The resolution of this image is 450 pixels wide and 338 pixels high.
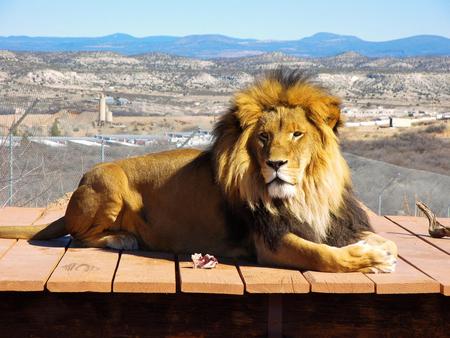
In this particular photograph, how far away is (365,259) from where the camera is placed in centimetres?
439

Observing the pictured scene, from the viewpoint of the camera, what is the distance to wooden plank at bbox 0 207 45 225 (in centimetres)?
585

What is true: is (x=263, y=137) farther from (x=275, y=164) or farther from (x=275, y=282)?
(x=275, y=282)

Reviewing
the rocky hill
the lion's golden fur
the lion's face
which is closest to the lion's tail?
the lion's golden fur

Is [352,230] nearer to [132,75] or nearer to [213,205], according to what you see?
[213,205]

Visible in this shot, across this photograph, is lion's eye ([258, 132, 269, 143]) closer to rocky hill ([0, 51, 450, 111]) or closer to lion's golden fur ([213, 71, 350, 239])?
lion's golden fur ([213, 71, 350, 239])

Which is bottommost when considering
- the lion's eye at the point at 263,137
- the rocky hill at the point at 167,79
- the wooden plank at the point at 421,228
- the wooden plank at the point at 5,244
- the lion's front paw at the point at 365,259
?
the rocky hill at the point at 167,79

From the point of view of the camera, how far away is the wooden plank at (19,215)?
5848 mm

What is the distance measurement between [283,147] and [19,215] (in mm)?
2415

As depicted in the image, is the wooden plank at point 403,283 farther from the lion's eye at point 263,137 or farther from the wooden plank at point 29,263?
the wooden plank at point 29,263

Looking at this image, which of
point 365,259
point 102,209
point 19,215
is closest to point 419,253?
point 365,259

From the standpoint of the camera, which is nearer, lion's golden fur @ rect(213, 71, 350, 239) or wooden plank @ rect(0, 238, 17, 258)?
lion's golden fur @ rect(213, 71, 350, 239)

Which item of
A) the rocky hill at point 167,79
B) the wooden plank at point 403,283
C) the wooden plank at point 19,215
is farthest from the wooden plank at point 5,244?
the rocky hill at point 167,79

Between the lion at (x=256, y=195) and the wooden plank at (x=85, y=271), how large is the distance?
8.5 inches

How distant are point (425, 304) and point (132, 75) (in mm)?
81122
